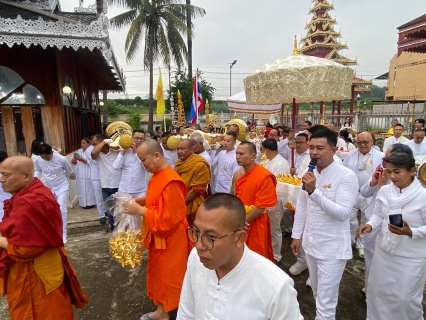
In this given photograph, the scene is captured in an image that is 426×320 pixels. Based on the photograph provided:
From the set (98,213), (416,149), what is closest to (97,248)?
(98,213)

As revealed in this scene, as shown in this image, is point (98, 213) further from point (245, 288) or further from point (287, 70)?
point (245, 288)

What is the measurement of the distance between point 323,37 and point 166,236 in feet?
120

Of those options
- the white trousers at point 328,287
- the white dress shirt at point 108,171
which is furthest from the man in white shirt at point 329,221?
the white dress shirt at point 108,171

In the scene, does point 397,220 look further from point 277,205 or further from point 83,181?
point 83,181

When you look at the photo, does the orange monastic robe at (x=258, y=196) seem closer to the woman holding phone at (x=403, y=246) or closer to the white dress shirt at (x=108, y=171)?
the woman holding phone at (x=403, y=246)

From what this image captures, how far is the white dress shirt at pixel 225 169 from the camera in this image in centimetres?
523

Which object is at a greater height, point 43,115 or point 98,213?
point 43,115

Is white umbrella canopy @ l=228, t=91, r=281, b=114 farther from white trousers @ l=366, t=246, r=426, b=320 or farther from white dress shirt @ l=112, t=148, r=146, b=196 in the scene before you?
white trousers @ l=366, t=246, r=426, b=320

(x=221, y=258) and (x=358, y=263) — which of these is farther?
(x=358, y=263)

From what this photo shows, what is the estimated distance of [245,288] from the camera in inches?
53.1

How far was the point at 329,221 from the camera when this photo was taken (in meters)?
2.59

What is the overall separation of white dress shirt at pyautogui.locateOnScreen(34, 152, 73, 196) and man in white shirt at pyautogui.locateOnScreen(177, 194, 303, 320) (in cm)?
467

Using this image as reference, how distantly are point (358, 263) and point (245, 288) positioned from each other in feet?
11.7

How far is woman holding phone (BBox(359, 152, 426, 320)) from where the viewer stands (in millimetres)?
2350
